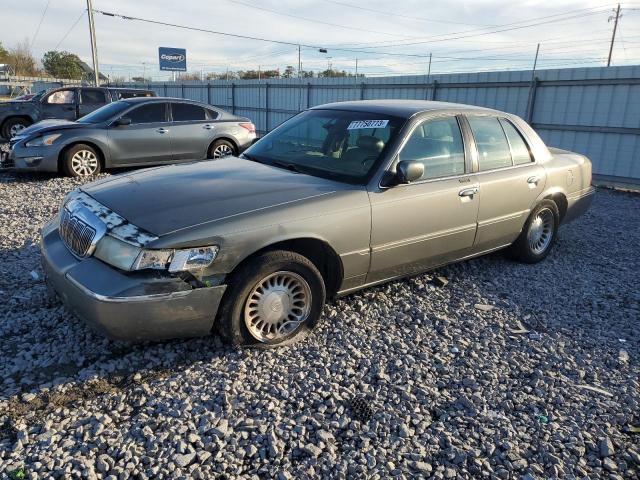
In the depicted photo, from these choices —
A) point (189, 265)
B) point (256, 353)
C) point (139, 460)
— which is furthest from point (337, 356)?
point (139, 460)

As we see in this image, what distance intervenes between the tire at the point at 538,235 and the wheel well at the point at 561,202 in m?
0.06

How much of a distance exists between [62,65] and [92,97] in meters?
60.1

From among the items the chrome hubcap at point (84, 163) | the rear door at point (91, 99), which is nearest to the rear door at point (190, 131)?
the chrome hubcap at point (84, 163)

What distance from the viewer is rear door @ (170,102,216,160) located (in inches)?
382

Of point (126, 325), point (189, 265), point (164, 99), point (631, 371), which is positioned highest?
point (164, 99)

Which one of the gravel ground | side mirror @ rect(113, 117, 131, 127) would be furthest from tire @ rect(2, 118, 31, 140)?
the gravel ground

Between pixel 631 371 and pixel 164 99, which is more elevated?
pixel 164 99

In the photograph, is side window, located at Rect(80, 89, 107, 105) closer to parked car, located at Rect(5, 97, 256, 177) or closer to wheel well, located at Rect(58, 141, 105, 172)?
parked car, located at Rect(5, 97, 256, 177)

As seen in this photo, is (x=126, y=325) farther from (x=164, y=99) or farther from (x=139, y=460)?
(x=164, y=99)

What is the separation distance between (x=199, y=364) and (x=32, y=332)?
125 centimetres

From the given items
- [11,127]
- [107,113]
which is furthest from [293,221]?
[11,127]

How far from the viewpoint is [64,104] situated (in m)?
13.4

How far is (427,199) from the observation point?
405 cm

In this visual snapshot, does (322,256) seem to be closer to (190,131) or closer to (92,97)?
(190,131)
